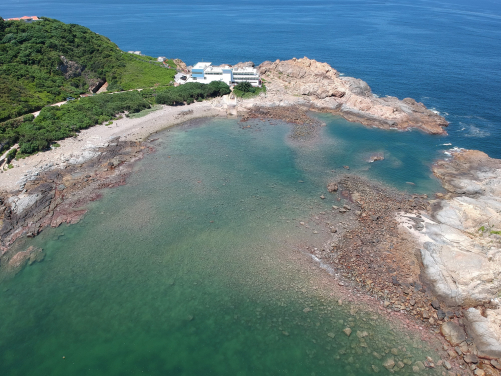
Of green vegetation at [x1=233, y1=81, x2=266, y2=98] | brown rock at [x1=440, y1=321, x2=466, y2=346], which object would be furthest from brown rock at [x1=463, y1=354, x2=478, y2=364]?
green vegetation at [x1=233, y1=81, x2=266, y2=98]

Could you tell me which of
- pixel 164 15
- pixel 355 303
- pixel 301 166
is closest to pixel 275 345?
pixel 355 303

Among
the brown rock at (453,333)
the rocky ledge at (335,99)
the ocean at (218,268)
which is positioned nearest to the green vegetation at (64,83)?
the ocean at (218,268)

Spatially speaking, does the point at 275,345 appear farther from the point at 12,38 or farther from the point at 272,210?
the point at 12,38

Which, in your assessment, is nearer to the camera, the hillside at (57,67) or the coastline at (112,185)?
the coastline at (112,185)

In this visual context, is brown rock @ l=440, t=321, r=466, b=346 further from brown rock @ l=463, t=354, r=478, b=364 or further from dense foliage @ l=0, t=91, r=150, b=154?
dense foliage @ l=0, t=91, r=150, b=154

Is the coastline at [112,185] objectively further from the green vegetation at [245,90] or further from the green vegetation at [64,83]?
the green vegetation at [245,90]

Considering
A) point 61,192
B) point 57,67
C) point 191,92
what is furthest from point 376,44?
point 61,192

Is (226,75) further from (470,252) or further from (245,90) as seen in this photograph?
(470,252)
